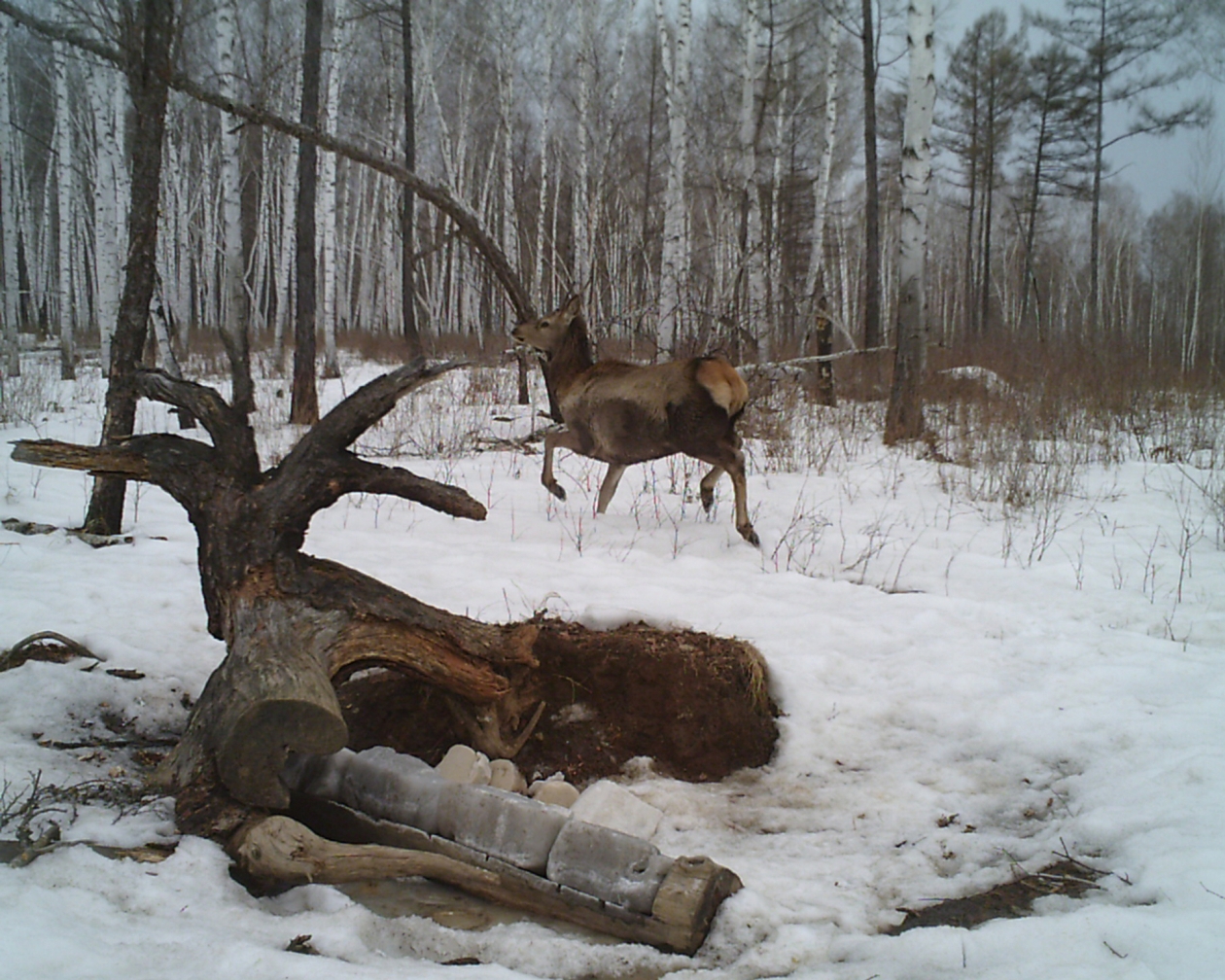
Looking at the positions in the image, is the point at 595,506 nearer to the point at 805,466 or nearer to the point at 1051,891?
the point at 805,466

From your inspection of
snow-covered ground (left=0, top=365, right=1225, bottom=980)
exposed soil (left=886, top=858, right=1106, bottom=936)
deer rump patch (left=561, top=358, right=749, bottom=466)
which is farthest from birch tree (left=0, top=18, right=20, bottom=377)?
exposed soil (left=886, top=858, right=1106, bottom=936)

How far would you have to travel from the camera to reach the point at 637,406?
5.41 m

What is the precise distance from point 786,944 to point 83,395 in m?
14.2

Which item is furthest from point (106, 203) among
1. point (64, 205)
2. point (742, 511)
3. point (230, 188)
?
point (742, 511)

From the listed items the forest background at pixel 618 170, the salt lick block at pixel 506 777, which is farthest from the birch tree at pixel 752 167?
the salt lick block at pixel 506 777

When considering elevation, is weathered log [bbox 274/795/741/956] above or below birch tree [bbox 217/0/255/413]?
below

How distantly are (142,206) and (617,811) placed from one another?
3698mm

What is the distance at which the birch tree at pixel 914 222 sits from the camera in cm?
876

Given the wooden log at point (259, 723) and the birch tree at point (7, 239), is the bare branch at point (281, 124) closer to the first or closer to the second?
the wooden log at point (259, 723)

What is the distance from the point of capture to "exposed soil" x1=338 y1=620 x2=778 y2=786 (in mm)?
3145

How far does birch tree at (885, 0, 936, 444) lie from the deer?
4393mm

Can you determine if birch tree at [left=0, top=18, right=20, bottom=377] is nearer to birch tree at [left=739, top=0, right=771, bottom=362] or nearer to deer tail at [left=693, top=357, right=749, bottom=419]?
birch tree at [left=739, top=0, right=771, bottom=362]

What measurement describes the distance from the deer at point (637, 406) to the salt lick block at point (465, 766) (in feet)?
9.23

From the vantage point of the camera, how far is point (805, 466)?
7.78 meters
